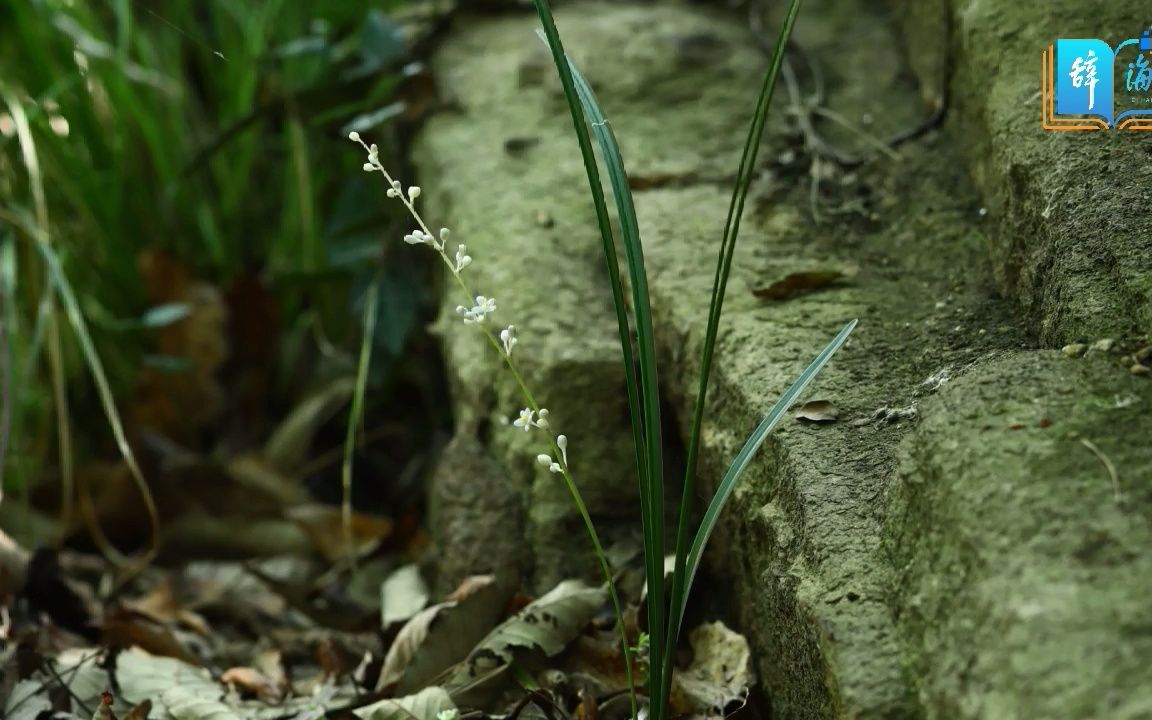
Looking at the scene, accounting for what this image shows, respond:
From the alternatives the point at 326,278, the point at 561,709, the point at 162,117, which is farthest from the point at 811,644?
the point at 162,117

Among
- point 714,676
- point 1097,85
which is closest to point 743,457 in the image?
point 714,676

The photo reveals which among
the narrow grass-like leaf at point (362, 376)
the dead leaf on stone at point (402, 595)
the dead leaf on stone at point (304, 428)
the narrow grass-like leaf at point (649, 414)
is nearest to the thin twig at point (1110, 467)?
the narrow grass-like leaf at point (649, 414)

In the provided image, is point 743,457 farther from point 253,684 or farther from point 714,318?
point 253,684

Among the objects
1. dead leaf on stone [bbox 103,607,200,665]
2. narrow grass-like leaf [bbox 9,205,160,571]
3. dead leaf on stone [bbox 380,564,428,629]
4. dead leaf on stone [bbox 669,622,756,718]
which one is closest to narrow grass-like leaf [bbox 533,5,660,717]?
dead leaf on stone [bbox 669,622,756,718]

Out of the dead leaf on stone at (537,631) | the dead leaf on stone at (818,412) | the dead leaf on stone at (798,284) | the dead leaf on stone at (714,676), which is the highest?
the dead leaf on stone at (798,284)

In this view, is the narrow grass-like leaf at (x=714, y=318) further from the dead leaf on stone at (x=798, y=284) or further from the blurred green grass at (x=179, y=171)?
the blurred green grass at (x=179, y=171)
